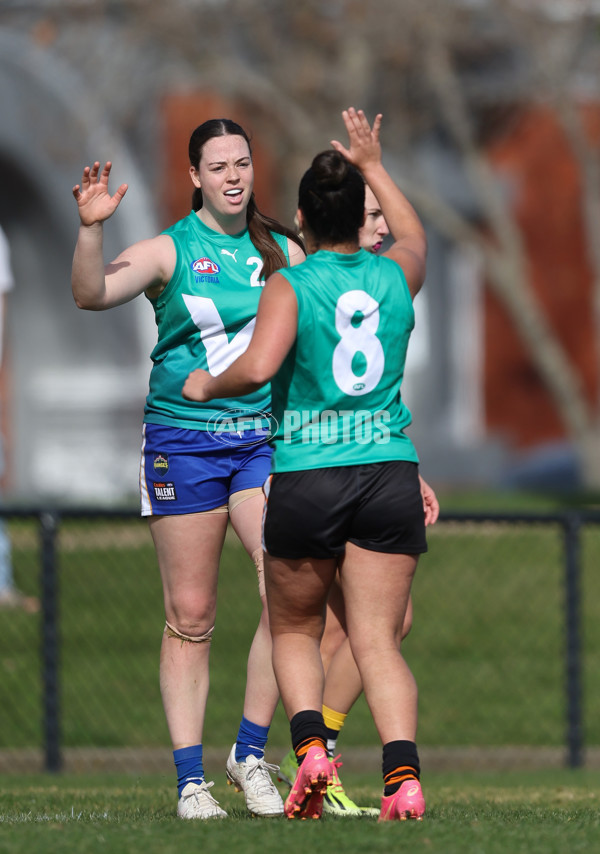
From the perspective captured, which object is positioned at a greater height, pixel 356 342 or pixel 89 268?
pixel 89 268

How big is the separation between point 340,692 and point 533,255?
78.0 feet

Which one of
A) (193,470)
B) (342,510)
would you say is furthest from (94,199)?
(342,510)

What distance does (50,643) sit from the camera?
7641mm

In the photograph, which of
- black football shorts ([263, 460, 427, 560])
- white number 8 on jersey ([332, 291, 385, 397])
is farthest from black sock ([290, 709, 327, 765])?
white number 8 on jersey ([332, 291, 385, 397])

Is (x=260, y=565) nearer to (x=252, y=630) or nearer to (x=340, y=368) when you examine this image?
(x=340, y=368)

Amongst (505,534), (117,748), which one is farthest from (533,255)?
(117,748)

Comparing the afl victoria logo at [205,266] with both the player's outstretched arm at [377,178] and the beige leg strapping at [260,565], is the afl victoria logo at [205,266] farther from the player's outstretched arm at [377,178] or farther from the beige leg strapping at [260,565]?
the beige leg strapping at [260,565]

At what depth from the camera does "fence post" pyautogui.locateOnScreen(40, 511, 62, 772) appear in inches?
299

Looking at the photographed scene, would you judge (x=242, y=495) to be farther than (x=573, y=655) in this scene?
No

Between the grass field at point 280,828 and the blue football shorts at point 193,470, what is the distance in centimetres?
104

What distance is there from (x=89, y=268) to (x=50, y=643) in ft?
12.2

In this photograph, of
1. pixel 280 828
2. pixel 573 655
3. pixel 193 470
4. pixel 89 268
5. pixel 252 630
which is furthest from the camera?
pixel 252 630

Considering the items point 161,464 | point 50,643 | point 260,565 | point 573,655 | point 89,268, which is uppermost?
point 89,268

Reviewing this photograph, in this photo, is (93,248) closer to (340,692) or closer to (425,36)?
(340,692)
